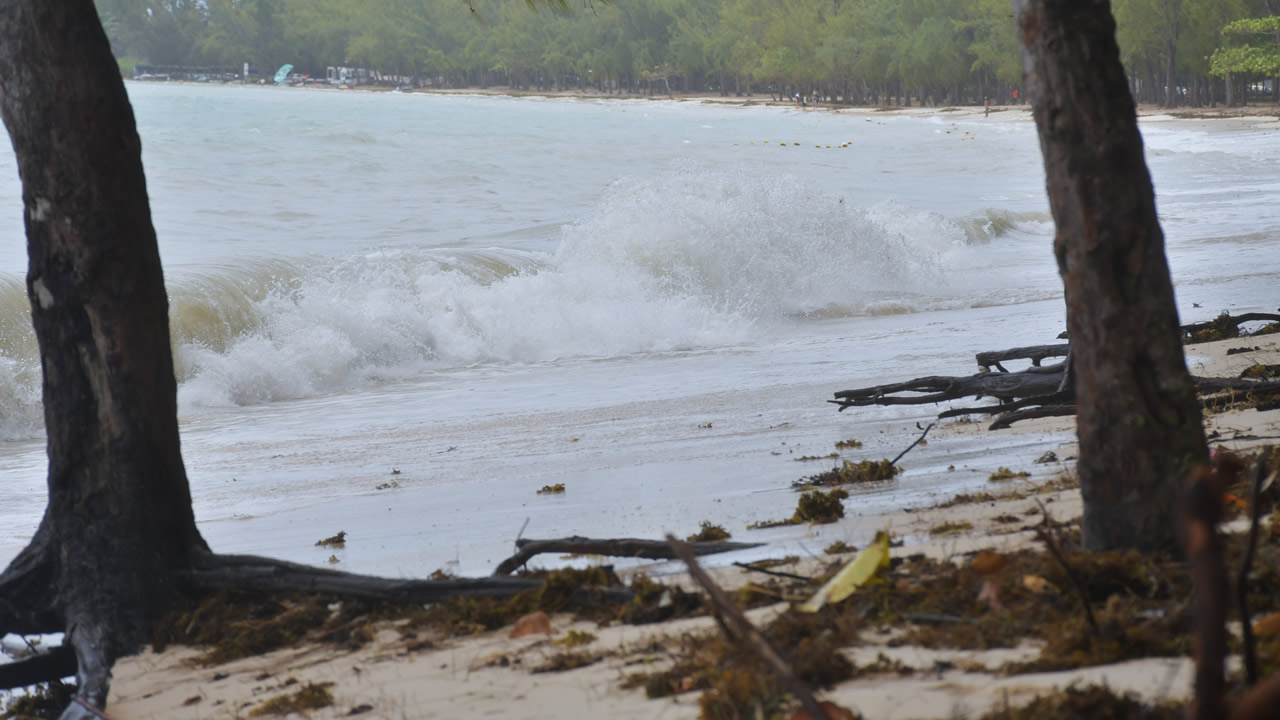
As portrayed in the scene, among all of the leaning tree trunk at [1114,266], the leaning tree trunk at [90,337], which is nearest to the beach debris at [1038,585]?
the leaning tree trunk at [1114,266]

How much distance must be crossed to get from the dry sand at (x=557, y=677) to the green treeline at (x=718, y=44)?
34430 mm

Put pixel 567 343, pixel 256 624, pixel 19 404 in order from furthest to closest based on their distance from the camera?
pixel 567 343
pixel 19 404
pixel 256 624

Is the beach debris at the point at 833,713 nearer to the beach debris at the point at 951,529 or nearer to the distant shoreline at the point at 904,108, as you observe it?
the beach debris at the point at 951,529

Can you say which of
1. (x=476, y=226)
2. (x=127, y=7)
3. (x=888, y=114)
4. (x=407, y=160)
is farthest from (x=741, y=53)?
(x=476, y=226)

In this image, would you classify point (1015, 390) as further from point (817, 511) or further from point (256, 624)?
point (256, 624)

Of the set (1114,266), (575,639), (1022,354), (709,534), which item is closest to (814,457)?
(1022,354)

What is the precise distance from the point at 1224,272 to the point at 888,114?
87.0 m

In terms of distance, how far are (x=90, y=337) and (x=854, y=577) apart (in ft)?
7.74

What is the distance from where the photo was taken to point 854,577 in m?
2.98

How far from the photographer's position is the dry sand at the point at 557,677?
2.27 meters

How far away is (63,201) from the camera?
11.9ft

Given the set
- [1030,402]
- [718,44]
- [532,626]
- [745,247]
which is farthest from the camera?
[718,44]

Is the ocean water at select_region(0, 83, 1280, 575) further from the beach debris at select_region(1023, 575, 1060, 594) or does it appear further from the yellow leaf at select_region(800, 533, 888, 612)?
the beach debris at select_region(1023, 575, 1060, 594)

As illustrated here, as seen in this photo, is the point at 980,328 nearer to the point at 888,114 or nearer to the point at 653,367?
the point at 653,367
